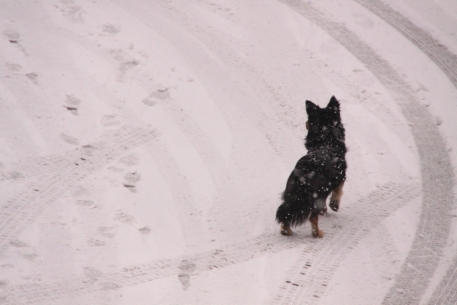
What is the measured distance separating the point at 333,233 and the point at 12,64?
529cm

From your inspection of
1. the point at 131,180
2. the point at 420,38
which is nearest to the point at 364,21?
the point at 420,38

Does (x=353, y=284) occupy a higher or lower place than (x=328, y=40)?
lower

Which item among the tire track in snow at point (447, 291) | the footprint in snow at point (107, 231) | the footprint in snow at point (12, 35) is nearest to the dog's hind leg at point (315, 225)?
Answer: the tire track in snow at point (447, 291)

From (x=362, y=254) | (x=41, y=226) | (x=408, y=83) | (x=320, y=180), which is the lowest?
(x=41, y=226)

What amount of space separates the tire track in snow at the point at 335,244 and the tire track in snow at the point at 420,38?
3.07m

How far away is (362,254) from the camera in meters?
5.57

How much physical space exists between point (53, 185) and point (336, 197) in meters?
3.35

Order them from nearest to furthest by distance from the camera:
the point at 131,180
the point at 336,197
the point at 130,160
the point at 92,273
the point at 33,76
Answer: the point at 92,273 < the point at 336,197 < the point at 131,180 < the point at 130,160 < the point at 33,76

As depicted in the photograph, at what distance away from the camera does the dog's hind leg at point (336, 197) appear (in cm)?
623

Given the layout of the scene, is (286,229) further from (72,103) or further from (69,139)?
(72,103)

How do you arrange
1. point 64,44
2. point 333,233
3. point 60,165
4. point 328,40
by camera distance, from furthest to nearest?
1. point 328,40
2. point 64,44
3. point 60,165
4. point 333,233

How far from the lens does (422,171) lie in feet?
23.3

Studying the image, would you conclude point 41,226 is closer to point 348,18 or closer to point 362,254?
point 362,254

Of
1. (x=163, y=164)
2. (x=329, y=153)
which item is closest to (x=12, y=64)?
(x=163, y=164)
